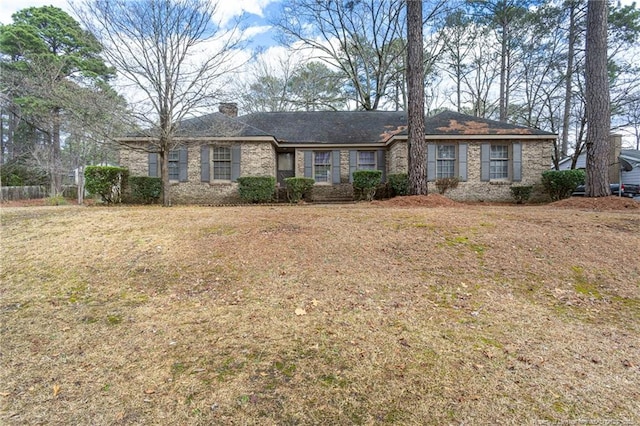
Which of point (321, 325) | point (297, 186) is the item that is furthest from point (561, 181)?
point (321, 325)

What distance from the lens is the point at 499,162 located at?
1333 cm

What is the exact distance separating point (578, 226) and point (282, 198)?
988cm

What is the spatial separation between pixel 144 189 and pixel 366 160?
9.11m

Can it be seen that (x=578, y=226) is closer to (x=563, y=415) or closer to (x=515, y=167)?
(x=563, y=415)

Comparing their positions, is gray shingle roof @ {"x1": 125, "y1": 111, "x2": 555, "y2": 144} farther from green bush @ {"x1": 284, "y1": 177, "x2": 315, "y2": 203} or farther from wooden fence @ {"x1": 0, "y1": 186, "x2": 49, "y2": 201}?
wooden fence @ {"x1": 0, "y1": 186, "x2": 49, "y2": 201}

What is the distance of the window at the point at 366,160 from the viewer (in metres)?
14.4

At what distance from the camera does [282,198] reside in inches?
526

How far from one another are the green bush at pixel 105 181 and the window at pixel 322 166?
7636 millimetres

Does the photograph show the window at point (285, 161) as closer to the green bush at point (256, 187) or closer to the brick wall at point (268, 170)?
the brick wall at point (268, 170)

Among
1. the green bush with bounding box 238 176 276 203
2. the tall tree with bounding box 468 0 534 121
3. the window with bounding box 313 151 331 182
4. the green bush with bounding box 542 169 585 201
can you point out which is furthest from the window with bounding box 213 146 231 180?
the tall tree with bounding box 468 0 534 121

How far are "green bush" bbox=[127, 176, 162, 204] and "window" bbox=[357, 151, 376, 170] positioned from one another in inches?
326

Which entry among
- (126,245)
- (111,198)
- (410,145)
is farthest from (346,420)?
(111,198)

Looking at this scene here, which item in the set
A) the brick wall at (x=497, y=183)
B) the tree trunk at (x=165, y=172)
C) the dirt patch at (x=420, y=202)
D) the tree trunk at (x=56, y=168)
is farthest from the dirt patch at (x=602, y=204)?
the tree trunk at (x=56, y=168)

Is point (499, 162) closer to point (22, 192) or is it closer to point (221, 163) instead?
point (221, 163)
